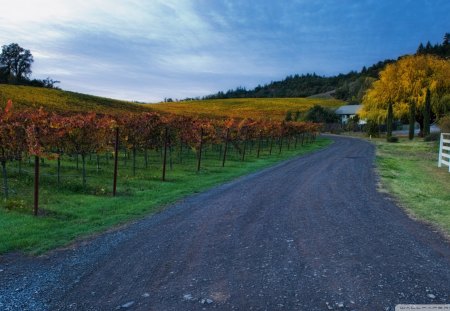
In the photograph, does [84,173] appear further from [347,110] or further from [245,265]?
[347,110]

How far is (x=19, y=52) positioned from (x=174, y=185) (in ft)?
257

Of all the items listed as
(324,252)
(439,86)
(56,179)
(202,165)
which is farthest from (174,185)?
(439,86)

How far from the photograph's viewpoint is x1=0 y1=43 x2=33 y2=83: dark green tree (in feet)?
257

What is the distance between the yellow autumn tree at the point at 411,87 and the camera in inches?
1876

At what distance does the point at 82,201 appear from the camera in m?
10.5

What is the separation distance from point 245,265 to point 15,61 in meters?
Answer: 86.8

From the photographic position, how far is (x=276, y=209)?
9391mm

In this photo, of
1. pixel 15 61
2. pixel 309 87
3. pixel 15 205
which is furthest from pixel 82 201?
pixel 309 87

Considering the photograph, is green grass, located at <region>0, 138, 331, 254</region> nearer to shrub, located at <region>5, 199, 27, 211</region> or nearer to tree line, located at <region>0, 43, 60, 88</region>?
shrub, located at <region>5, 199, 27, 211</region>

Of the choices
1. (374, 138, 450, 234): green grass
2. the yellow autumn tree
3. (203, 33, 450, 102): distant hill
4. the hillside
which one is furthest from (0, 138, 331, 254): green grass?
→ (203, 33, 450, 102): distant hill

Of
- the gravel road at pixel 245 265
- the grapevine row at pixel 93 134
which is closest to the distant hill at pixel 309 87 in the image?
the grapevine row at pixel 93 134

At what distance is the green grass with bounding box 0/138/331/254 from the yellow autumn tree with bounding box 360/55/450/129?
126ft

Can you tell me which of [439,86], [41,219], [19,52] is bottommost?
[41,219]

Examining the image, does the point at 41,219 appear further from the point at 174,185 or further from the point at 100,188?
the point at 174,185
